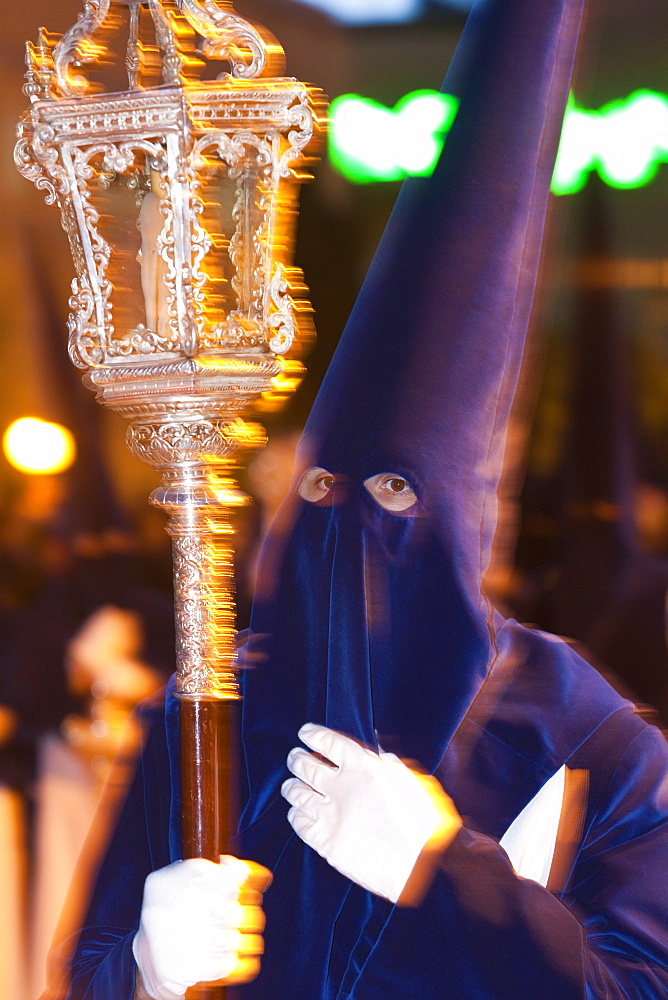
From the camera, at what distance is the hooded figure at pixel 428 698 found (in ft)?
3.44

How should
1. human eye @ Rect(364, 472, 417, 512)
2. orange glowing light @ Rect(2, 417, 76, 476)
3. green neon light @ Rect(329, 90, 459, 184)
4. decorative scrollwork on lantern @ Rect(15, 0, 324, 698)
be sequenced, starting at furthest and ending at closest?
orange glowing light @ Rect(2, 417, 76, 476) → green neon light @ Rect(329, 90, 459, 184) → human eye @ Rect(364, 472, 417, 512) → decorative scrollwork on lantern @ Rect(15, 0, 324, 698)

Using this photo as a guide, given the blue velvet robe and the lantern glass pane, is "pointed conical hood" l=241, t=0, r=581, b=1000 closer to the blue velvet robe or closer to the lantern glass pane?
the blue velvet robe

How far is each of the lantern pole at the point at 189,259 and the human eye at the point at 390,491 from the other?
0.23 m

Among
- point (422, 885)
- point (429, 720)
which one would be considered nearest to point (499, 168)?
point (429, 720)

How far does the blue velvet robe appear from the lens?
101 centimetres

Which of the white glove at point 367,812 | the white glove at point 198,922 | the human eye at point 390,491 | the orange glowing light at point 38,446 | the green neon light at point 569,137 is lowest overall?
the white glove at point 198,922

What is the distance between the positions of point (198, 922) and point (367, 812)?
199 millimetres

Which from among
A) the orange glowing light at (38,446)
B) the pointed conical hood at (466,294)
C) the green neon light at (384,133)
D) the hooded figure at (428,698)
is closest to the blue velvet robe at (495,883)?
the hooded figure at (428,698)

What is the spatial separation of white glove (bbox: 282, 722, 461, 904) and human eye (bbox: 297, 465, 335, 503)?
0.25 meters

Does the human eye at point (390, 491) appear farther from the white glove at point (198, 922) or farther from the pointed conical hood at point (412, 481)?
the white glove at point (198, 922)

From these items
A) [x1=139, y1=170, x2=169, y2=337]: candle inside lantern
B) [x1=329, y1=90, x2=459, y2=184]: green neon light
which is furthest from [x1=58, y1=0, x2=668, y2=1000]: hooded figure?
[x1=329, y1=90, x2=459, y2=184]: green neon light

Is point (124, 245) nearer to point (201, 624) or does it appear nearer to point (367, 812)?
point (201, 624)

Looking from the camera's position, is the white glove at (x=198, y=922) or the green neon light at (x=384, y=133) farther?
the green neon light at (x=384, y=133)

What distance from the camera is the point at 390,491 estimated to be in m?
1.14
